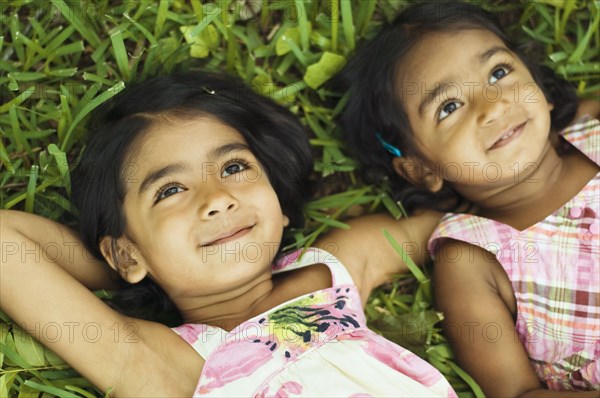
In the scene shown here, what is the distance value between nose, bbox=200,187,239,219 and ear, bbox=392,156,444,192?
55 centimetres

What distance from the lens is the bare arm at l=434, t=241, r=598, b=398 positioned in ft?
5.75

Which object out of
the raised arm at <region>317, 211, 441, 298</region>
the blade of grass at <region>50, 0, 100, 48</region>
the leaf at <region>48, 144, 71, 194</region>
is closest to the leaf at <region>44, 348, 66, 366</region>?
the leaf at <region>48, 144, 71, 194</region>

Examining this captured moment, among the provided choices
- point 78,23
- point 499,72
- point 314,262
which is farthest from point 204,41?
point 499,72

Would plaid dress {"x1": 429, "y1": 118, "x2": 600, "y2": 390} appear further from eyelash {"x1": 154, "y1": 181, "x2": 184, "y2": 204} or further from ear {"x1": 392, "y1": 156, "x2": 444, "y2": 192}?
eyelash {"x1": 154, "y1": 181, "x2": 184, "y2": 204}

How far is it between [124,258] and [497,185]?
911mm

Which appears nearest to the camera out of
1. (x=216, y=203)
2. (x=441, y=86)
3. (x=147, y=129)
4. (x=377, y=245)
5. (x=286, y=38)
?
(x=216, y=203)

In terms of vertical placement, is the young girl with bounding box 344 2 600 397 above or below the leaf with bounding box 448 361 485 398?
above

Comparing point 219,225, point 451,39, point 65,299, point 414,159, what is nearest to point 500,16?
point 451,39

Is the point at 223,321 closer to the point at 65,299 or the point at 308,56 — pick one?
the point at 65,299

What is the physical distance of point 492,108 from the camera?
1.75 meters

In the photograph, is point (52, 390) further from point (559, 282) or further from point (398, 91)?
point (559, 282)

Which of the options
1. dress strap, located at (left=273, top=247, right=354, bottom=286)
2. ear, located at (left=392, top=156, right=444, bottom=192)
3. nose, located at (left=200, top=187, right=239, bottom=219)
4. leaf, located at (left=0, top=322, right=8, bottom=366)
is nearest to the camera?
nose, located at (left=200, top=187, right=239, bottom=219)

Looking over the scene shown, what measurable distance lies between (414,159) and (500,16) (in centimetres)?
54

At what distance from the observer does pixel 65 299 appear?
5.18ft
